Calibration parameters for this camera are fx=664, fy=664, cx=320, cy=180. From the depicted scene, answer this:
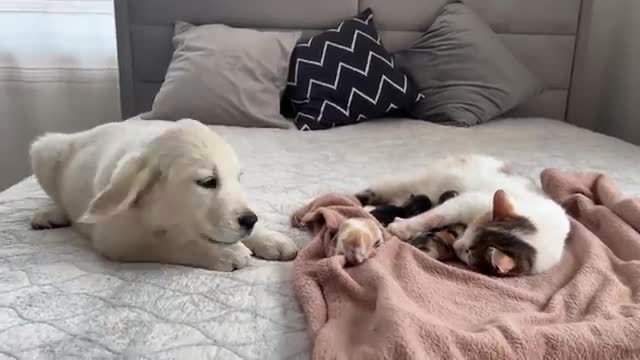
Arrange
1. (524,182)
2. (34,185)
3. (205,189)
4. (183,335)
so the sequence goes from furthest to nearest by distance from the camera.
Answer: (34,185)
(524,182)
(205,189)
(183,335)

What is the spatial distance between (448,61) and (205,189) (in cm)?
179

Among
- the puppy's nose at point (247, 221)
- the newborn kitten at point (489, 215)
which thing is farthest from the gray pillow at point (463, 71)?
the puppy's nose at point (247, 221)

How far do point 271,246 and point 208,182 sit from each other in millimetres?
182

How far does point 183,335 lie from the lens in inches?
36.1

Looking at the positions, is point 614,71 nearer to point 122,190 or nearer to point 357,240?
point 357,240

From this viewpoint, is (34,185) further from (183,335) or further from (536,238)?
(536,238)

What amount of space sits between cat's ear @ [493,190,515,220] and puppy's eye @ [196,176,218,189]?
1.65ft

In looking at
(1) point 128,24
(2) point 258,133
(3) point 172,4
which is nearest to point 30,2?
(1) point 128,24

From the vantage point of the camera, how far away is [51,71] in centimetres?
275

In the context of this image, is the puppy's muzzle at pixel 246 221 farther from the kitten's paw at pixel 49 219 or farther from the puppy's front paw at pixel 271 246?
the kitten's paw at pixel 49 219

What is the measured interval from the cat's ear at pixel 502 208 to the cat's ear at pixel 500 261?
0.30 feet

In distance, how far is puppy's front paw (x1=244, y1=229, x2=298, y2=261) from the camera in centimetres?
122

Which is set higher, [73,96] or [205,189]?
[205,189]

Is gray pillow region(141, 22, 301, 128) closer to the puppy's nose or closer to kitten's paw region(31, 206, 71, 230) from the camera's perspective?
kitten's paw region(31, 206, 71, 230)
